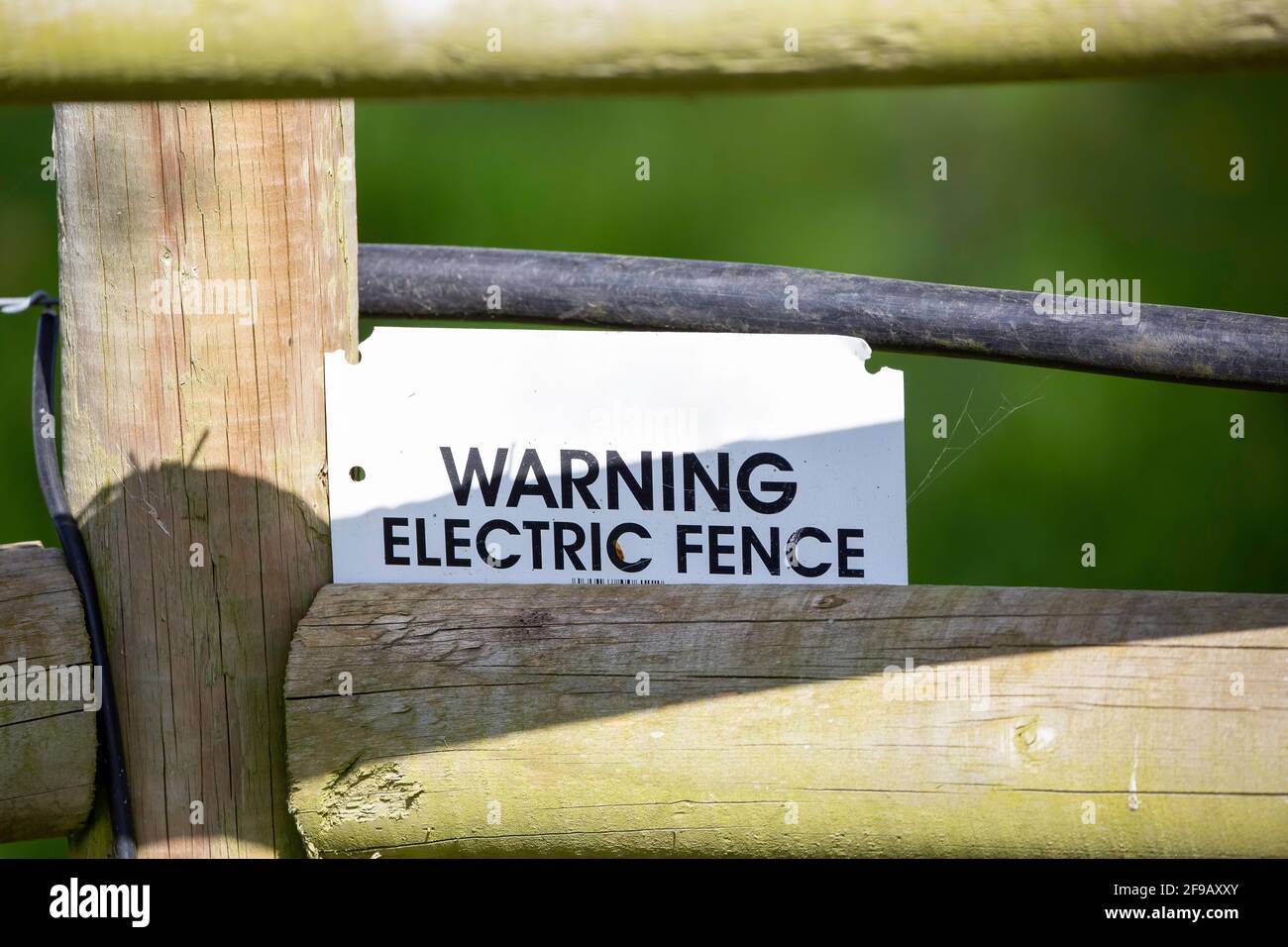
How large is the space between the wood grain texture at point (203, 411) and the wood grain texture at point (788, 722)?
0.16ft

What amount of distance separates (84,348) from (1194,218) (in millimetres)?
2978

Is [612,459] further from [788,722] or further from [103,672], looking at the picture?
[103,672]

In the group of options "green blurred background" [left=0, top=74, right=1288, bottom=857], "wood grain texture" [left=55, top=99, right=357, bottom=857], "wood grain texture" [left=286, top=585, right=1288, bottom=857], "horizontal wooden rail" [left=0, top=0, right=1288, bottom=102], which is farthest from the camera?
"green blurred background" [left=0, top=74, right=1288, bottom=857]

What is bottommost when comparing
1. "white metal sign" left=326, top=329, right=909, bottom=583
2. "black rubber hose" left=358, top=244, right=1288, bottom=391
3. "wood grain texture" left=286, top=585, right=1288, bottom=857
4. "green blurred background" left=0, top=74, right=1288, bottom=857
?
"wood grain texture" left=286, top=585, right=1288, bottom=857

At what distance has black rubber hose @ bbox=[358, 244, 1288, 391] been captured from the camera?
77 cm

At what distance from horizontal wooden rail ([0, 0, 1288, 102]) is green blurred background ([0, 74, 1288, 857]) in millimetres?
2541

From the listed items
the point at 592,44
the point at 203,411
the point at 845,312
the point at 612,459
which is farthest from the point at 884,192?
the point at 592,44

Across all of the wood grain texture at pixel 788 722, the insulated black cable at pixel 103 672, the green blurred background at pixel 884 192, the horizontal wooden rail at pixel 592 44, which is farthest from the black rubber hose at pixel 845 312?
the green blurred background at pixel 884 192

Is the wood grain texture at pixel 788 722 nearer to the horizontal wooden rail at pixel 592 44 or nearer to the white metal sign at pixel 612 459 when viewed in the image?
the white metal sign at pixel 612 459

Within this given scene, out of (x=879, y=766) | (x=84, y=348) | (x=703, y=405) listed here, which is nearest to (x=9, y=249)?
(x=84, y=348)

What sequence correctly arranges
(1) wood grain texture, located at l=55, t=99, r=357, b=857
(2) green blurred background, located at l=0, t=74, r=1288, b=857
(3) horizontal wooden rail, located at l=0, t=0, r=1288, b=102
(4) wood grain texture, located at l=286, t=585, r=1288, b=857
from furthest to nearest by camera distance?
(2) green blurred background, located at l=0, t=74, r=1288, b=857, (1) wood grain texture, located at l=55, t=99, r=357, b=857, (4) wood grain texture, located at l=286, t=585, r=1288, b=857, (3) horizontal wooden rail, located at l=0, t=0, r=1288, b=102

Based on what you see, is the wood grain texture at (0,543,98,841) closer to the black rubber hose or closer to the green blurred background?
the black rubber hose

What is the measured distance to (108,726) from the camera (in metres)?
0.70

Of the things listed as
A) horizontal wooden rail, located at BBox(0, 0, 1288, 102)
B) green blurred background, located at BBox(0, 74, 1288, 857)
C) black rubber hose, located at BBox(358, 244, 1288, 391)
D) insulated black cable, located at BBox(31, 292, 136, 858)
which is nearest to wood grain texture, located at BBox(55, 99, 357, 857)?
insulated black cable, located at BBox(31, 292, 136, 858)
